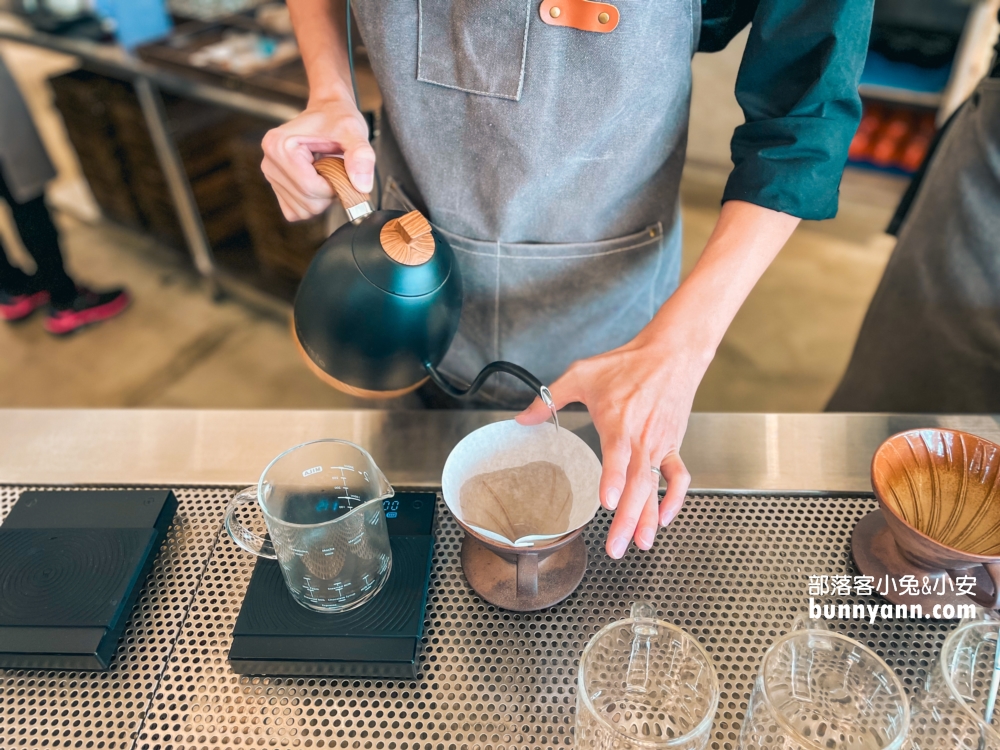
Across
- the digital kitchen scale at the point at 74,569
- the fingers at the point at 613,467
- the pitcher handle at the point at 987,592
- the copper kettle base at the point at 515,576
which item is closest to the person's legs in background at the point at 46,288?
the digital kitchen scale at the point at 74,569

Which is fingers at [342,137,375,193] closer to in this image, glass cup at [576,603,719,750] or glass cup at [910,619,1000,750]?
glass cup at [576,603,719,750]

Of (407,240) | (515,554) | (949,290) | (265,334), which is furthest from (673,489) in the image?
(265,334)

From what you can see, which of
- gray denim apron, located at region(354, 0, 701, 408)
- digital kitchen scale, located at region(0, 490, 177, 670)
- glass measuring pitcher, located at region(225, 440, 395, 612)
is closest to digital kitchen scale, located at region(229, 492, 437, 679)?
glass measuring pitcher, located at region(225, 440, 395, 612)

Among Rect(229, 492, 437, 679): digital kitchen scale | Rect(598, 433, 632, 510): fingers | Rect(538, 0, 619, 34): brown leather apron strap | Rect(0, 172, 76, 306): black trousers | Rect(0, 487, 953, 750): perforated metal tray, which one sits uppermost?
Rect(538, 0, 619, 34): brown leather apron strap

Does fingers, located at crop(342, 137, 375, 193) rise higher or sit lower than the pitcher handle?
higher

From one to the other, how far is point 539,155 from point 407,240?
0.25 meters

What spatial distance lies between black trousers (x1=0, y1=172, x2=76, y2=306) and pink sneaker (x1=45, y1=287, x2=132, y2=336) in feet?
0.11

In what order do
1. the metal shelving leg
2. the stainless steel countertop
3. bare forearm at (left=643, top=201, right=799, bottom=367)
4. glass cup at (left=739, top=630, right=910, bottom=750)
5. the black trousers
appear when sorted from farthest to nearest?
the black trousers < the metal shelving leg < the stainless steel countertop < bare forearm at (left=643, top=201, right=799, bottom=367) < glass cup at (left=739, top=630, right=910, bottom=750)

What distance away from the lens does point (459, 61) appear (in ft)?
2.91

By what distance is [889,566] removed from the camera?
2.41ft

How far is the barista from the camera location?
2.50ft

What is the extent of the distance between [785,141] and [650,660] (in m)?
0.57

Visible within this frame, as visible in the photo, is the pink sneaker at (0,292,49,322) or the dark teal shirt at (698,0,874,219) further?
the pink sneaker at (0,292,49,322)

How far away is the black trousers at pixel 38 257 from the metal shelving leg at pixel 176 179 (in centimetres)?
44
